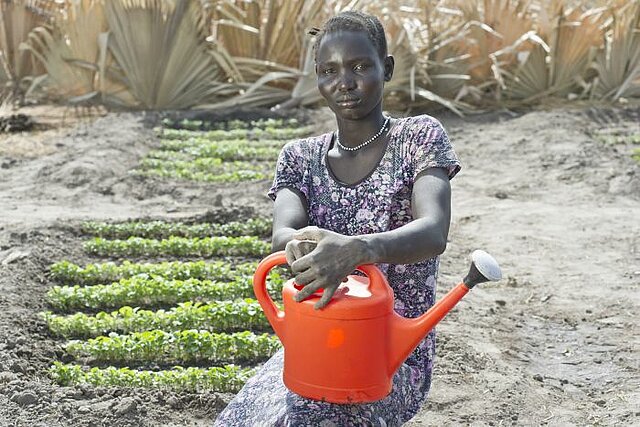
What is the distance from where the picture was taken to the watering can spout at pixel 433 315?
2422 millimetres

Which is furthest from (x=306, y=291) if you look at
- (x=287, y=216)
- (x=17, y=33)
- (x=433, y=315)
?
(x=17, y=33)

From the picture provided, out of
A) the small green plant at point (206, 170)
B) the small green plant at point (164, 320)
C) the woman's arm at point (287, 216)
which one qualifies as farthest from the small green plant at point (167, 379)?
the small green plant at point (206, 170)

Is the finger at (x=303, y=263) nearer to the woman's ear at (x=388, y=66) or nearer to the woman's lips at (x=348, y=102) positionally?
the woman's lips at (x=348, y=102)

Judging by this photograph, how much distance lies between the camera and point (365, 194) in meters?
2.80

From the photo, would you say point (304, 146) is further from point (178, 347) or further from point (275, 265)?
point (178, 347)

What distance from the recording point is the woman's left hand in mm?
2332

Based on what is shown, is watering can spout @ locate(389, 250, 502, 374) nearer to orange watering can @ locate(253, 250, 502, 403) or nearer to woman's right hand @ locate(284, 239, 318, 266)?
orange watering can @ locate(253, 250, 502, 403)

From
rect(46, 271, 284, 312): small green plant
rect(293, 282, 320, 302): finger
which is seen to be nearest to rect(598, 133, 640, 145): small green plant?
rect(46, 271, 284, 312): small green plant

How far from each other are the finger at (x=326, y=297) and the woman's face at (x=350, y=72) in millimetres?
617

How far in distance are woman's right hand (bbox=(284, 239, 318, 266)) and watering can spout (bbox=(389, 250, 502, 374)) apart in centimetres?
28

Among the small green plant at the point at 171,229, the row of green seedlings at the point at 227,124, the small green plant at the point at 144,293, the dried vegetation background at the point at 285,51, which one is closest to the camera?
the small green plant at the point at 144,293

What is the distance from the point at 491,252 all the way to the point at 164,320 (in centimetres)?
243

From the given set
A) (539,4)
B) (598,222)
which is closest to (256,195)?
(598,222)

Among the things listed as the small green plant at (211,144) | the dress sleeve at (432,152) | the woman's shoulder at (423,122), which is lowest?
the small green plant at (211,144)
